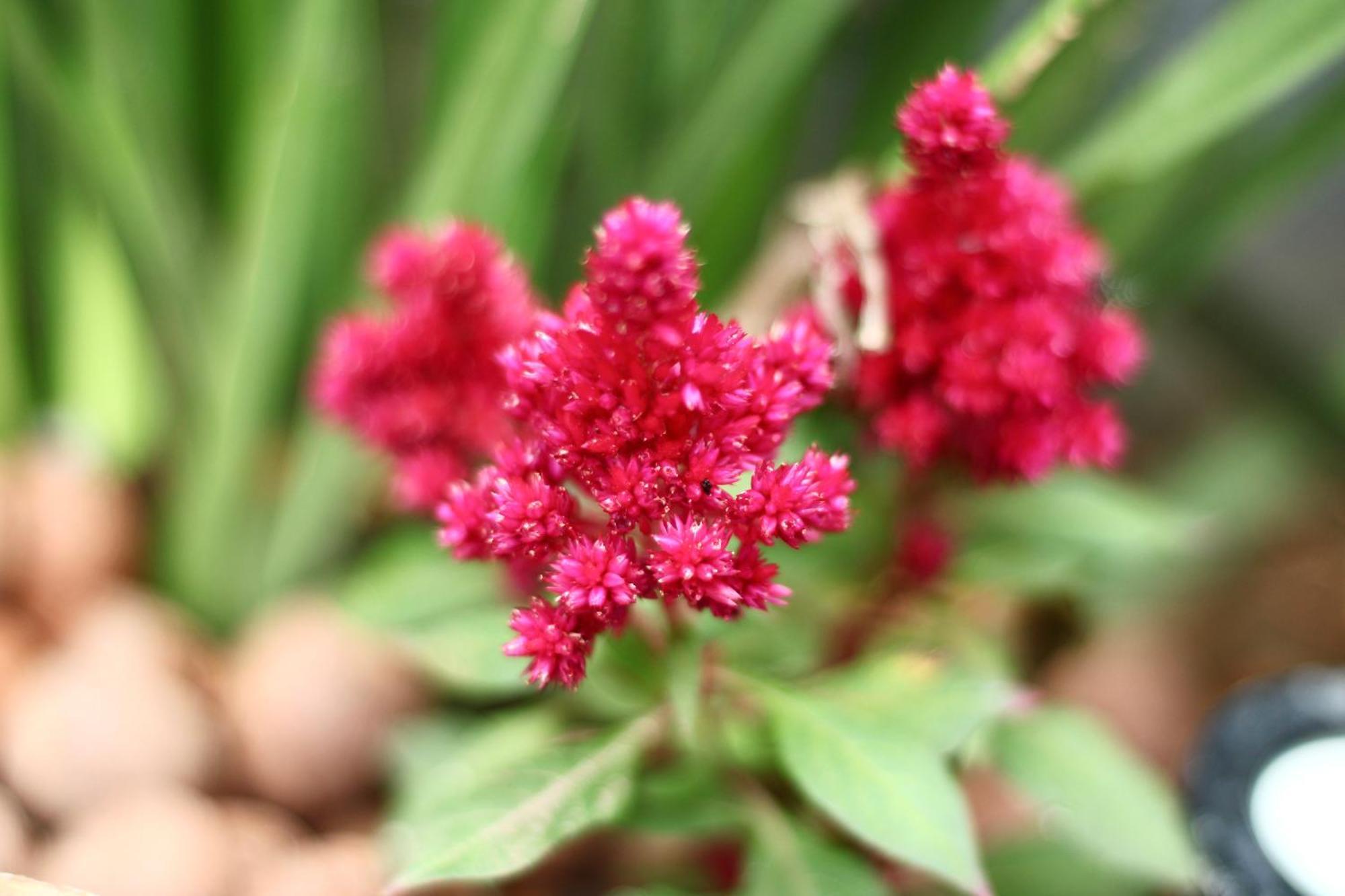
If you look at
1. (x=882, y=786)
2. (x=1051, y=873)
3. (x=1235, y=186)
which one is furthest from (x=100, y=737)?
(x=1235, y=186)

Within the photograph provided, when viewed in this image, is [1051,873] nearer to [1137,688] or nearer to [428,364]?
[1137,688]

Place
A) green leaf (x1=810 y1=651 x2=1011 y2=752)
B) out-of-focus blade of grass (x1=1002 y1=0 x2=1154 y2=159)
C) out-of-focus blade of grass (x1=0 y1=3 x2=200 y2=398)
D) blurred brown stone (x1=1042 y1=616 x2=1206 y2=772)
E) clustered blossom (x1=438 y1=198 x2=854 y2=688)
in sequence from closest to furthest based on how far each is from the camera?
clustered blossom (x1=438 y1=198 x2=854 y2=688)
green leaf (x1=810 y1=651 x2=1011 y2=752)
out-of-focus blade of grass (x1=1002 y1=0 x2=1154 y2=159)
out-of-focus blade of grass (x1=0 y1=3 x2=200 y2=398)
blurred brown stone (x1=1042 y1=616 x2=1206 y2=772)

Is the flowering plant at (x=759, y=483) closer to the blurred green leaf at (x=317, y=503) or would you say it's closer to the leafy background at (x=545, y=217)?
the leafy background at (x=545, y=217)

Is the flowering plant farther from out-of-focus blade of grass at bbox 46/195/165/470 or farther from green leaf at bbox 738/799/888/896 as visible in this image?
out-of-focus blade of grass at bbox 46/195/165/470

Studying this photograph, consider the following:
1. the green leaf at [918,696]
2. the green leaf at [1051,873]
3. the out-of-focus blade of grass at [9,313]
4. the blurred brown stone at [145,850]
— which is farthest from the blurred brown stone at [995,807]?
the out-of-focus blade of grass at [9,313]

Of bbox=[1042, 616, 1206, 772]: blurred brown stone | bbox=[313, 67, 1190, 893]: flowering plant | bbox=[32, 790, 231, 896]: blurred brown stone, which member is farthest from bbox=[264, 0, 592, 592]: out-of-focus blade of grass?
bbox=[1042, 616, 1206, 772]: blurred brown stone

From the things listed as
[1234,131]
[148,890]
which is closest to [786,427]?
[148,890]
